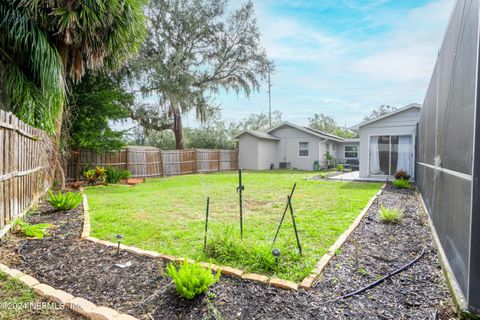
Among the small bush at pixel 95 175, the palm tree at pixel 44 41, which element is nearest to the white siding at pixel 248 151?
the small bush at pixel 95 175

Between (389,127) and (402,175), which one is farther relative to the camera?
(389,127)

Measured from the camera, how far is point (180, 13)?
14.3 m

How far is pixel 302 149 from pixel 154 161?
1008 cm

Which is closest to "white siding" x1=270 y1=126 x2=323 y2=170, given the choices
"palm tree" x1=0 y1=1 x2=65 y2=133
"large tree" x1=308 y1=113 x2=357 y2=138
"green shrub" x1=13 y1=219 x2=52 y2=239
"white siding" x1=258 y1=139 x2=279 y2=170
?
"white siding" x1=258 y1=139 x2=279 y2=170

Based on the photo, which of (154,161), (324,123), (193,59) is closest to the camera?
(154,161)

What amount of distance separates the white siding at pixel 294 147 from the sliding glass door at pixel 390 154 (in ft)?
23.1

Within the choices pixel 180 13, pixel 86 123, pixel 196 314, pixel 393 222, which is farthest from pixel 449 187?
pixel 180 13

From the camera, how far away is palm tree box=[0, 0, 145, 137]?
195 inches

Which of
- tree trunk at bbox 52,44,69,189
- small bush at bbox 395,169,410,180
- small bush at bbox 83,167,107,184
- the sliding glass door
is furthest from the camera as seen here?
the sliding glass door

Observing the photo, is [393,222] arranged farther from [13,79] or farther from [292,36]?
[13,79]

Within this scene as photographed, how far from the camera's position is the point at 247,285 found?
2277 millimetres

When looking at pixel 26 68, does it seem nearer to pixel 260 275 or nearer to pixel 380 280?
pixel 260 275

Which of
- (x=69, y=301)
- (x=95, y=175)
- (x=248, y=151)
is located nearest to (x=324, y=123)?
(x=248, y=151)

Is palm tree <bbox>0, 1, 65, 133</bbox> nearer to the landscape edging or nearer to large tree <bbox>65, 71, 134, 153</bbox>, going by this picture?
large tree <bbox>65, 71, 134, 153</bbox>
